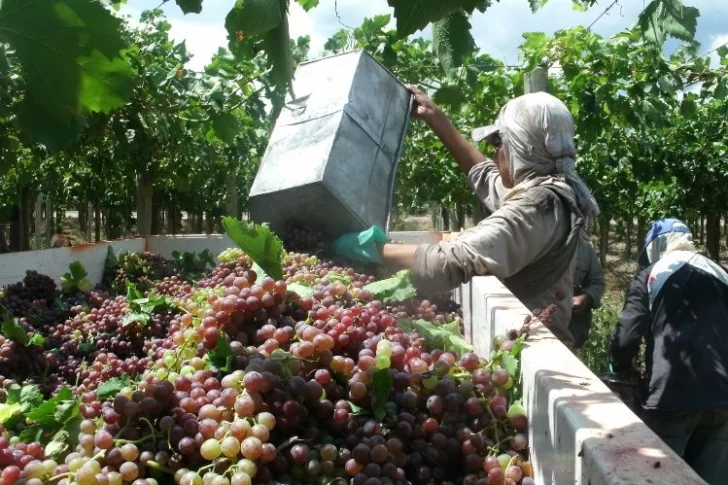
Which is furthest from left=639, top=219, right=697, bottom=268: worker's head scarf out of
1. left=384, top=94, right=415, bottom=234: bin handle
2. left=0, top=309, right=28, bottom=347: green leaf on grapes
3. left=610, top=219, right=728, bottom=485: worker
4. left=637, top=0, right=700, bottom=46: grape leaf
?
left=0, top=309, right=28, bottom=347: green leaf on grapes

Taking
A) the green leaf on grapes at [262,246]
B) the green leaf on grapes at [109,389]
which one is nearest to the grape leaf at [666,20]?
the green leaf on grapes at [262,246]

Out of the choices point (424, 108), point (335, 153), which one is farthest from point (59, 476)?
point (424, 108)

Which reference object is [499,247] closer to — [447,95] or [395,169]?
[395,169]

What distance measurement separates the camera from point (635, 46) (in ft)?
18.2

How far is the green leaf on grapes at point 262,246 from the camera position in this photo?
1776mm

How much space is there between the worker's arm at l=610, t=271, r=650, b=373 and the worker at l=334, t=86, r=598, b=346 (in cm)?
169

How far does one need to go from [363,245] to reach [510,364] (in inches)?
43.0

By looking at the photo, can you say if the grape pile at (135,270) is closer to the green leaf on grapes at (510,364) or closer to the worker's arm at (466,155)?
the worker's arm at (466,155)

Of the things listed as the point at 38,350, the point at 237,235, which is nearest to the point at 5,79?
the point at 38,350

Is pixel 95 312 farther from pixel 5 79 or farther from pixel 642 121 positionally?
pixel 642 121

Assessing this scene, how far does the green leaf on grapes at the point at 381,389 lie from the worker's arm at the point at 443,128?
199cm

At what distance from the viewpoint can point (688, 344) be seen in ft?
11.8

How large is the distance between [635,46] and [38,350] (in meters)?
5.08

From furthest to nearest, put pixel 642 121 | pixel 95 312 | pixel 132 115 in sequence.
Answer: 1. pixel 642 121
2. pixel 132 115
3. pixel 95 312
